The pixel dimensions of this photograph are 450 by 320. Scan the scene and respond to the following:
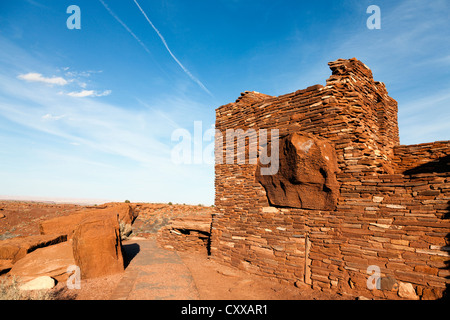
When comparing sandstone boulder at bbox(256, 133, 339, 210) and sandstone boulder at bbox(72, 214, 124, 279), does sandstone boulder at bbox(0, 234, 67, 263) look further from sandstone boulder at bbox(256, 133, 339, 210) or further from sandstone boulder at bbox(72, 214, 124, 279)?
sandstone boulder at bbox(256, 133, 339, 210)

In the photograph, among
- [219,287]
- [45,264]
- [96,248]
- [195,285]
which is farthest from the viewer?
[45,264]

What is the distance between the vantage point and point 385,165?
766 cm

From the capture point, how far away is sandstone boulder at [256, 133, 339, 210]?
7.24m

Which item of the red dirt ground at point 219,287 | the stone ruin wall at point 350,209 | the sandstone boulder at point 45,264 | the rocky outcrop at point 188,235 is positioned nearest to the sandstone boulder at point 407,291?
the stone ruin wall at point 350,209

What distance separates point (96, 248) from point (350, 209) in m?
7.85

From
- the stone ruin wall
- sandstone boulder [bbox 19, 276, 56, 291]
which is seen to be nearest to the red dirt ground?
sandstone boulder [bbox 19, 276, 56, 291]

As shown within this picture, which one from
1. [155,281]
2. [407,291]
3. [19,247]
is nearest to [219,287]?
[155,281]

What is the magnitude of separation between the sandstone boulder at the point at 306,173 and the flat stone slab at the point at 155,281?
4.06 metres

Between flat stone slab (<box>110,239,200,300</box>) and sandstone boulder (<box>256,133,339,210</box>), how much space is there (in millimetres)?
4063

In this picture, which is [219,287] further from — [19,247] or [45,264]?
[19,247]

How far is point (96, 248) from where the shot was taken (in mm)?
7914

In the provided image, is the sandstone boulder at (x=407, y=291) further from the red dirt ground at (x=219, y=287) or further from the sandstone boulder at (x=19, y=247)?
the sandstone boulder at (x=19, y=247)

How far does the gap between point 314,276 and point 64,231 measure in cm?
1144
